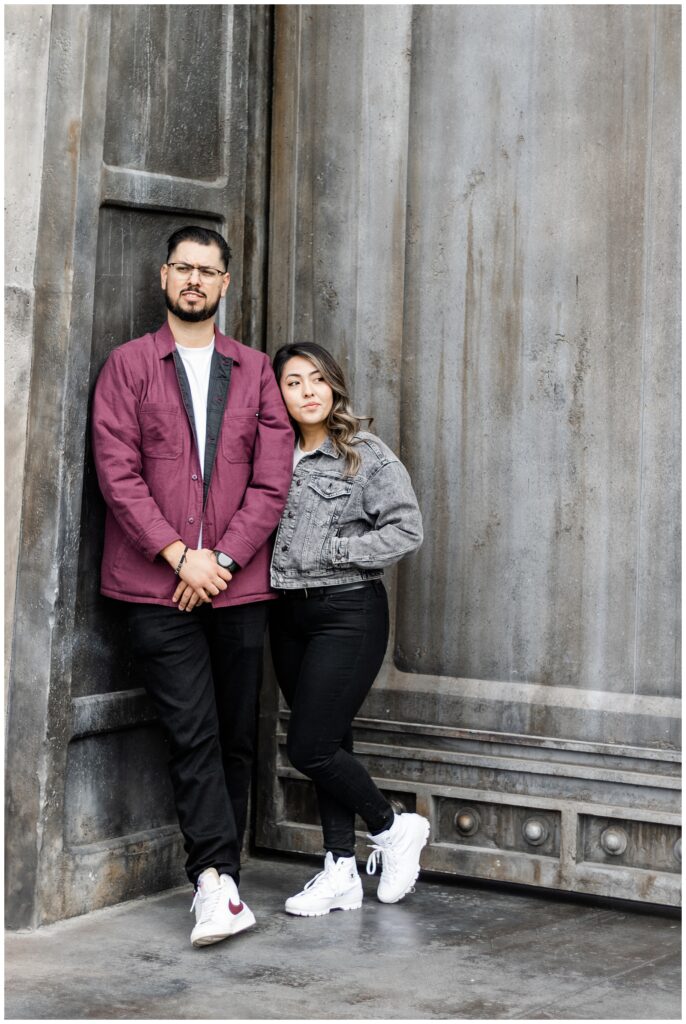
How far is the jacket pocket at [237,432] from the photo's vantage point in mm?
4531

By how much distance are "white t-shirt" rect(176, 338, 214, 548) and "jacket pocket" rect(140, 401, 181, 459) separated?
0.08m

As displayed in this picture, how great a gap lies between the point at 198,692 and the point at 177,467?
2.25 ft

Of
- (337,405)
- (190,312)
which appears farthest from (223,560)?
(190,312)

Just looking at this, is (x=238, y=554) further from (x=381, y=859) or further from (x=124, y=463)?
(x=381, y=859)

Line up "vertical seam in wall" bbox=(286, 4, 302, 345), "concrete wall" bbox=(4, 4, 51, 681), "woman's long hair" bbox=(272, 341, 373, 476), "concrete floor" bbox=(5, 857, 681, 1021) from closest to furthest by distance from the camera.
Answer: "concrete floor" bbox=(5, 857, 681, 1021) → "concrete wall" bbox=(4, 4, 51, 681) → "woman's long hair" bbox=(272, 341, 373, 476) → "vertical seam in wall" bbox=(286, 4, 302, 345)

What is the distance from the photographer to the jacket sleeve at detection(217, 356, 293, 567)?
14.6 feet

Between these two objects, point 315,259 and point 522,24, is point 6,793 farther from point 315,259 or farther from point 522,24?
point 522,24

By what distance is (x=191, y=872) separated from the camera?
443 centimetres

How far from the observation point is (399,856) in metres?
4.75

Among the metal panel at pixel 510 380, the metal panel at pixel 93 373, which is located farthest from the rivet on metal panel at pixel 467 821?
the metal panel at pixel 93 373

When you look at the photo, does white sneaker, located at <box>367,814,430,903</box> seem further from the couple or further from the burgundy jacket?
the burgundy jacket

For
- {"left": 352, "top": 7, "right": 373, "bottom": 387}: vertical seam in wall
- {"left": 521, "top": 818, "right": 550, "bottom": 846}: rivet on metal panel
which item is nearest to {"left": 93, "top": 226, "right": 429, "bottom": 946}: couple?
{"left": 521, "top": 818, "right": 550, "bottom": 846}: rivet on metal panel

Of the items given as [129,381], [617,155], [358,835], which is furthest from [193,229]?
[358,835]

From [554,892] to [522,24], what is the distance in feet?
9.36
